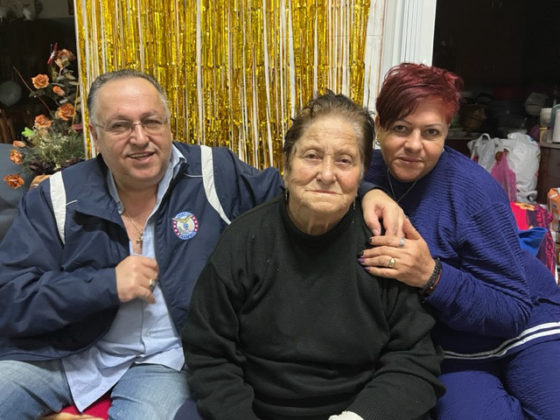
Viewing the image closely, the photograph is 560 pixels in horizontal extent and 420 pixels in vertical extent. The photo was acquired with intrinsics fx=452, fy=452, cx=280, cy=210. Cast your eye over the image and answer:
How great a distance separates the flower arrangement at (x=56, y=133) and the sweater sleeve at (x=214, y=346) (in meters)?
1.31

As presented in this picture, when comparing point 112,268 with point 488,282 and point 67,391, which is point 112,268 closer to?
point 67,391

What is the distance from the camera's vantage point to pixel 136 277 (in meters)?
1.37

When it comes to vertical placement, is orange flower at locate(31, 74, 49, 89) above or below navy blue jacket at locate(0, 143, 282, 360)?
above

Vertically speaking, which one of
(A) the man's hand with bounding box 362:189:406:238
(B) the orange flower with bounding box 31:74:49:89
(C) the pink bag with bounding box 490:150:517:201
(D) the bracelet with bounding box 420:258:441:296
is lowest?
(C) the pink bag with bounding box 490:150:517:201

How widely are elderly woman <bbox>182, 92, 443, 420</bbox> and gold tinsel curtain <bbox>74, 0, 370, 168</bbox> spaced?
0.90 meters

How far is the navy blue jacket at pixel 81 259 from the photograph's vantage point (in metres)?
1.33

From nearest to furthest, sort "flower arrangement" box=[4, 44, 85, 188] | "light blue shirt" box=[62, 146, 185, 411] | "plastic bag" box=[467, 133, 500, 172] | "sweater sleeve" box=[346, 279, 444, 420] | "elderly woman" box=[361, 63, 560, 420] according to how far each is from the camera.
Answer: "sweater sleeve" box=[346, 279, 444, 420] → "elderly woman" box=[361, 63, 560, 420] → "light blue shirt" box=[62, 146, 185, 411] → "flower arrangement" box=[4, 44, 85, 188] → "plastic bag" box=[467, 133, 500, 172]

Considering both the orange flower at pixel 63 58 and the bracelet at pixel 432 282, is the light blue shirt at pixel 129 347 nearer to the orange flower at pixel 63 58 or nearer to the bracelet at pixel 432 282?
the bracelet at pixel 432 282

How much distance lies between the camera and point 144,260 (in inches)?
55.2

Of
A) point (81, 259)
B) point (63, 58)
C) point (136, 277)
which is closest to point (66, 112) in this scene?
point (63, 58)

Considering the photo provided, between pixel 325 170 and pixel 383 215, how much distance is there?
0.24 m

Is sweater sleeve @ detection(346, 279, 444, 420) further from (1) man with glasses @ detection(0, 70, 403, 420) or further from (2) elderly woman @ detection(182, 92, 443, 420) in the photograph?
(1) man with glasses @ detection(0, 70, 403, 420)

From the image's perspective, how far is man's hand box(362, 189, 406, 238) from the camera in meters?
1.26

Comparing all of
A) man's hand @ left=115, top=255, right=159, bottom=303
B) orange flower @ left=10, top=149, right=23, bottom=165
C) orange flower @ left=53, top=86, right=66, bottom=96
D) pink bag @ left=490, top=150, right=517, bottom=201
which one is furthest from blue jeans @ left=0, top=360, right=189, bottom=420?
pink bag @ left=490, top=150, right=517, bottom=201
